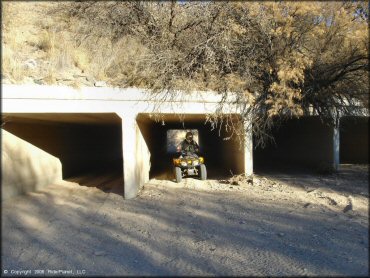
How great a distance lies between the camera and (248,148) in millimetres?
10000

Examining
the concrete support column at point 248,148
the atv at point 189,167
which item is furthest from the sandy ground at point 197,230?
the atv at point 189,167

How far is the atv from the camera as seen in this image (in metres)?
10.9

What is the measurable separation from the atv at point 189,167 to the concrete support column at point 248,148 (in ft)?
5.31

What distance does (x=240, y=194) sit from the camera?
8555 millimetres

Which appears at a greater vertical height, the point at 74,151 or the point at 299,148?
the point at 74,151

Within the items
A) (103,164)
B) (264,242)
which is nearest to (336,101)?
(264,242)

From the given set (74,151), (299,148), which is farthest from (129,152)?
(299,148)

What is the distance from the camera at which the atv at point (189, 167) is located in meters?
10.9

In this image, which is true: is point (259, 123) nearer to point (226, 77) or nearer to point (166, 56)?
point (226, 77)

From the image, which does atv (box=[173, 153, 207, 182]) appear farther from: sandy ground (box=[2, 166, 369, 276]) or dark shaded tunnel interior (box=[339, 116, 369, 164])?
dark shaded tunnel interior (box=[339, 116, 369, 164])

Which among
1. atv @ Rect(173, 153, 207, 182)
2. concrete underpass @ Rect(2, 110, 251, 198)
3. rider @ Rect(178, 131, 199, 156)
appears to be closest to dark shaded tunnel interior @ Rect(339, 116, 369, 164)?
concrete underpass @ Rect(2, 110, 251, 198)

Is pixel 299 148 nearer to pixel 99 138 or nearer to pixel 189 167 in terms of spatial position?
pixel 189 167

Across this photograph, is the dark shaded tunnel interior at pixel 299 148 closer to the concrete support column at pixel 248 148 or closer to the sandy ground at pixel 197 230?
the concrete support column at pixel 248 148

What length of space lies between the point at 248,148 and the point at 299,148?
5.65 metres
